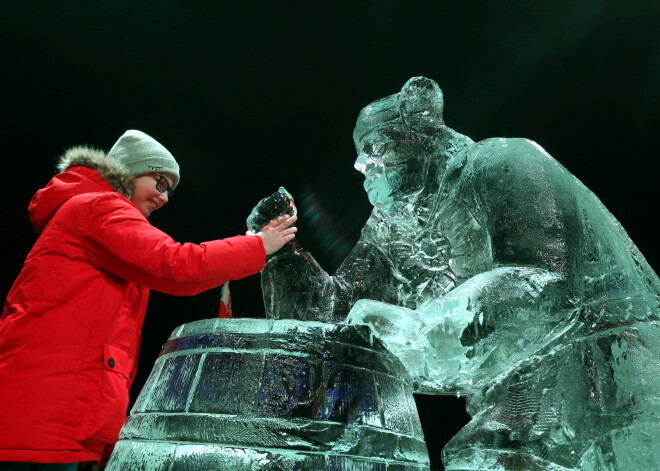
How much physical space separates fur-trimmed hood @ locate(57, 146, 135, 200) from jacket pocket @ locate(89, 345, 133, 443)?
0.57 metres

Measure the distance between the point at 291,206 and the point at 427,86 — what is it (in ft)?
1.45

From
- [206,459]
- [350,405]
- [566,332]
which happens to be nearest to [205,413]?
[206,459]

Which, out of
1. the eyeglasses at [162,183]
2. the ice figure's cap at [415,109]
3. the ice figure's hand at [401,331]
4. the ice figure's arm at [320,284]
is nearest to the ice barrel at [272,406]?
the ice figure's hand at [401,331]

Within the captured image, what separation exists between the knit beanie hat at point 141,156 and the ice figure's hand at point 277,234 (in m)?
0.75

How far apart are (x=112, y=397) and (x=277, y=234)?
0.62 m

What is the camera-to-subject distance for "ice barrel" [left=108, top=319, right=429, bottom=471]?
2.38 feet

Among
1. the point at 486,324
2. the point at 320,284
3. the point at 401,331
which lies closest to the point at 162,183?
the point at 320,284

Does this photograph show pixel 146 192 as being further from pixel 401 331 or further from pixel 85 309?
pixel 401 331

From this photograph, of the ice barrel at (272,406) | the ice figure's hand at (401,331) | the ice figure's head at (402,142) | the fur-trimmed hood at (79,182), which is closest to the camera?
the ice barrel at (272,406)

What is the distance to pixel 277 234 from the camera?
1.22m

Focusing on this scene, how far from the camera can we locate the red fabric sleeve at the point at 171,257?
48.8 inches

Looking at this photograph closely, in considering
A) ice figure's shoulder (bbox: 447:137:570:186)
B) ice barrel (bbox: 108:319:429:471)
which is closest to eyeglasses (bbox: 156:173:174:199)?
ice barrel (bbox: 108:319:429:471)

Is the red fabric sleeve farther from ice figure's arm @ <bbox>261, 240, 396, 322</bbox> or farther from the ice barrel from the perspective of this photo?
the ice barrel

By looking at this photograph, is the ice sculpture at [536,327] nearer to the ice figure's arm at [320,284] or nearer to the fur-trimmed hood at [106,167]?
the ice figure's arm at [320,284]
